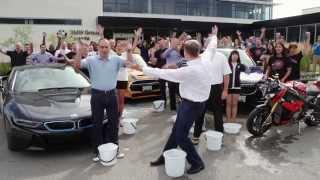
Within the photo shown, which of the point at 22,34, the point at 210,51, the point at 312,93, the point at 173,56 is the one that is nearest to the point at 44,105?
the point at 210,51

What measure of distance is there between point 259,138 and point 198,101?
9.39 ft

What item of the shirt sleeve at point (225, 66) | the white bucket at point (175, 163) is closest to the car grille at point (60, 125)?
the white bucket at point (175, 163)

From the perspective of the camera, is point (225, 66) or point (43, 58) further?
point (43, 58)

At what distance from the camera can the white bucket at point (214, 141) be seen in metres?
7.22

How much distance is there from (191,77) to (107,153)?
70.8 inches

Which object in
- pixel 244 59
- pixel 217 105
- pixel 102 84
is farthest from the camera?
pixel 244 59

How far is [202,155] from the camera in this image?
7055mm

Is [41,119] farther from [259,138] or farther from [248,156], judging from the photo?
[259,138]

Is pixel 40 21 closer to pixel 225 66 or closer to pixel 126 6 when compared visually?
pixel 126 6

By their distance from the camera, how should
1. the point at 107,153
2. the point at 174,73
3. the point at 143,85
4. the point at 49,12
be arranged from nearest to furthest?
the point at 174,73, the point at 107,153, the point at 143,85, the point at 49,12

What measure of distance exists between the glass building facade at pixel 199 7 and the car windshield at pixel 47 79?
4838 centimetres

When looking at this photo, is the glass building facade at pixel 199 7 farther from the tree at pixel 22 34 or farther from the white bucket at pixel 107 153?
the white bucket at pixel 107 153

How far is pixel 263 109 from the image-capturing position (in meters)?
8.15

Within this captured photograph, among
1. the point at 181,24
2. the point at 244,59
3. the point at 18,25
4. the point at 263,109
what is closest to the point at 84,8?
the point at 18,25
